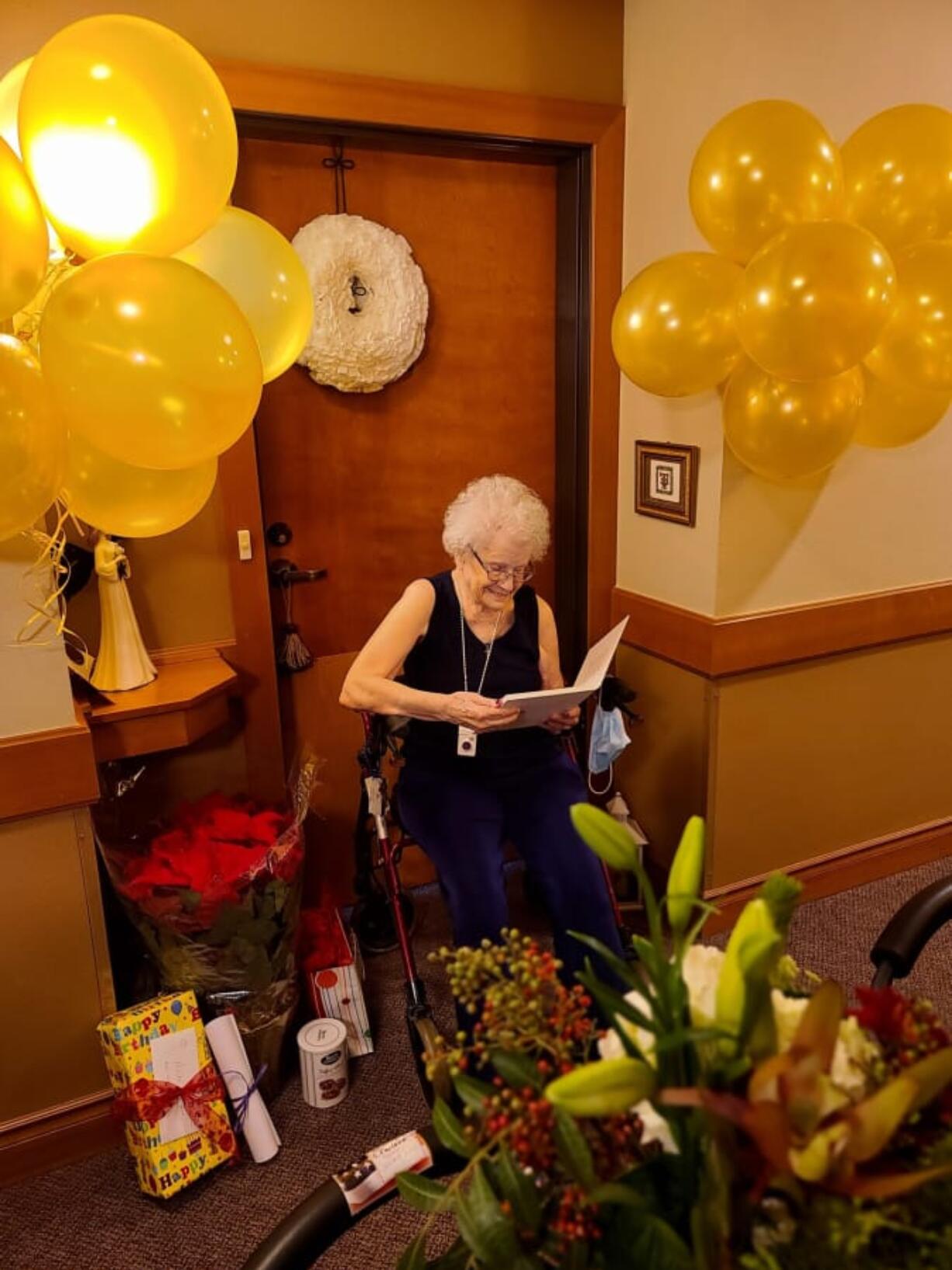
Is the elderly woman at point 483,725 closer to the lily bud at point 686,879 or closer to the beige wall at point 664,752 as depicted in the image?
the beige wall at point 664,752

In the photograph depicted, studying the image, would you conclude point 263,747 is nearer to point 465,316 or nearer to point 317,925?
point 317,925

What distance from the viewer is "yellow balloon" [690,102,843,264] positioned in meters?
1.89

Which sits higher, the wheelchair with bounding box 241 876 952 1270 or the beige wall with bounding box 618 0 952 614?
the beige wall with bounding box 618 0 952 614

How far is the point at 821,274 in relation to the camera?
1.77m

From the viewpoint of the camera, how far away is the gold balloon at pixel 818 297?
178 centimetres

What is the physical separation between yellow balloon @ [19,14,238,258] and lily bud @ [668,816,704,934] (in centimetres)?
117

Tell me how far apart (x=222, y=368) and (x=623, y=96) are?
1.80 metres

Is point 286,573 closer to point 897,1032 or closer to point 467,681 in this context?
point 467,681

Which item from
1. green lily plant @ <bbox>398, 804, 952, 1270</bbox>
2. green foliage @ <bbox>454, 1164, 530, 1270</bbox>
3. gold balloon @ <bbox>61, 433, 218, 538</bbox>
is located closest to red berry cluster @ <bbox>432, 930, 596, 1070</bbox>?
green lily plant @ <bbox>398, 804, 952, 1270</bbox>

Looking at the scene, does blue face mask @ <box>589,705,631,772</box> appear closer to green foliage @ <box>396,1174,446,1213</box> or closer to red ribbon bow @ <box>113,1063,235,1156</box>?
red ribbon bow @ <box>113,1063,235,1156</box>

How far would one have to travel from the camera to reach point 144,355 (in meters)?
1.34

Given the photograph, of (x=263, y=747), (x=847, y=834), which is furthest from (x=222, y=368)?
(x=847, y=834)

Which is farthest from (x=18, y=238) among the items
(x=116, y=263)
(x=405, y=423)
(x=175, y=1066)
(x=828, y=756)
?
(x=828, y=756)

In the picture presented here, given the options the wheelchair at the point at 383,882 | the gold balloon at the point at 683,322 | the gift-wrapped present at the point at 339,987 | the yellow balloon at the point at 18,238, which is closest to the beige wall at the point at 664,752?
the wheelchair at the point at 383,882
